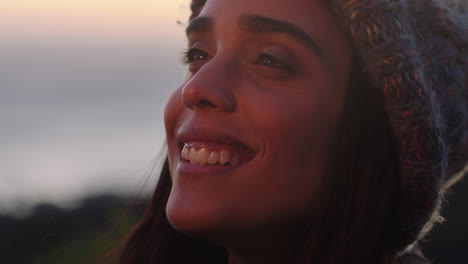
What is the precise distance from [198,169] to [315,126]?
0.42 m

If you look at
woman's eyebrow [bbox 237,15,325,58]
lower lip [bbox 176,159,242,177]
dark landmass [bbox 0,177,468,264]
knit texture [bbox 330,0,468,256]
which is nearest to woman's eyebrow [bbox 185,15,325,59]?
woman's eyebrow [bbox 237,15,325,58]

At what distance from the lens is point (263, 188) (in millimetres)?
1870

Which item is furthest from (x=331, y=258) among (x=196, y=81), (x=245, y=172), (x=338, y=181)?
(x=196, y=81)

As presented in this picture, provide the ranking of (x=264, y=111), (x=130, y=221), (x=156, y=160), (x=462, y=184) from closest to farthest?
(x=264, y=111)
(x=156, y=160)
(x=130, y=221)
(x=462, y=184)

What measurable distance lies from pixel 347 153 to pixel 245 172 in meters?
0.37

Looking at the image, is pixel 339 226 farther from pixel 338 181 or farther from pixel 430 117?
pixel 430 117

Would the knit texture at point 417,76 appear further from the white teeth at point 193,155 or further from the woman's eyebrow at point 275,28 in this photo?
the white teeth at point 193,155

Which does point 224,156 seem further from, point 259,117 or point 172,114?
point 172,114

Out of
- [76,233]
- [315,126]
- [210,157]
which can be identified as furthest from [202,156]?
[76,233]

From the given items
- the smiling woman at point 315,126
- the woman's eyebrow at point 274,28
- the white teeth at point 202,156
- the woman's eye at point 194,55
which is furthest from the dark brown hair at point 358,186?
the woman's eye at point 194,55

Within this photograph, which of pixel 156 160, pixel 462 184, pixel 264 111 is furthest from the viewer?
pixel 462 184

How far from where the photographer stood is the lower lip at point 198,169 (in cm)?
190

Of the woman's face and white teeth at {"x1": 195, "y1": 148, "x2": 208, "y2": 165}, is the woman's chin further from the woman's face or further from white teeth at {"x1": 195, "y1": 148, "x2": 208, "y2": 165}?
white teeth at {"x1": 195, "y1": 148, "x2": 208, "y2": 165}

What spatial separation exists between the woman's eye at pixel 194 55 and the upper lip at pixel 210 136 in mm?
345
